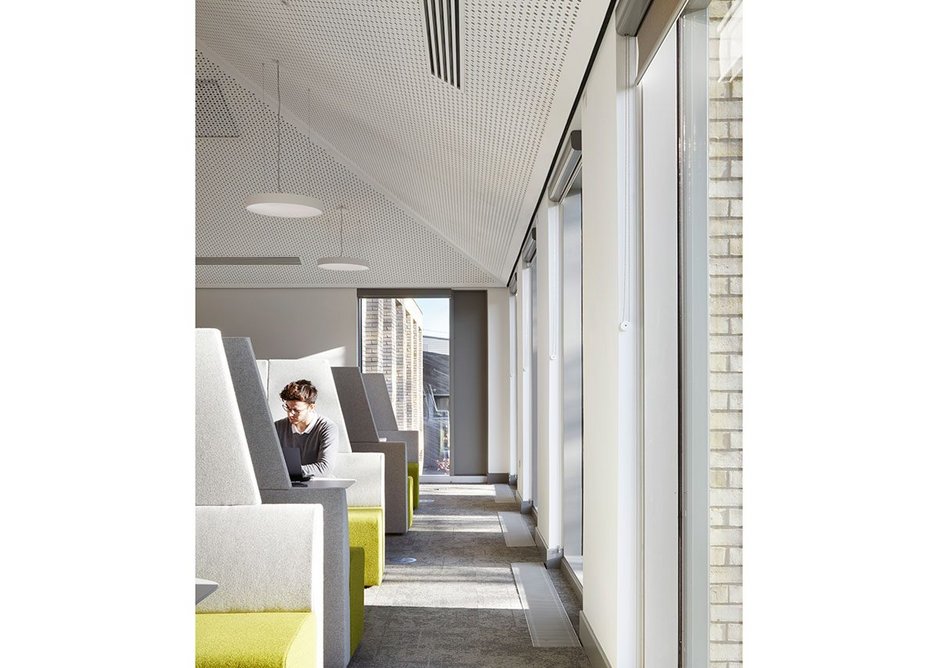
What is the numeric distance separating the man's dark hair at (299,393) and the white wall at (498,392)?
5643 mm

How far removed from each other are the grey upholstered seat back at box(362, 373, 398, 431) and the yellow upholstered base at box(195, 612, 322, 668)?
5465 millimetres

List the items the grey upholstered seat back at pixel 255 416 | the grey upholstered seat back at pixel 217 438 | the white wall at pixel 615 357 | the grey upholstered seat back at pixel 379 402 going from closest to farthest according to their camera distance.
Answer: the grey upholstered seat back at pixel 217 438
the white wall at pixel 615 357
the grey upholstered seat back at pixel 255 416
the grey upholstered seat back at pixel 379 402

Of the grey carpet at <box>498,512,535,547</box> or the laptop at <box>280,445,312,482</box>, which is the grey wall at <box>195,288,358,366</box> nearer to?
the grey carpet at <box>498,512,535,547</box>

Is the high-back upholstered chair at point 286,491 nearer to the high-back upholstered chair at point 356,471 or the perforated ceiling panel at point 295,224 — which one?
the high-back upholstered chair at point 356,471

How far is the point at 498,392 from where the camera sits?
10.4 m

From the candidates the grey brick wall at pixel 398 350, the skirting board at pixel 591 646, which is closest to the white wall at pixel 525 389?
the grey brick wall at pixel 398 350

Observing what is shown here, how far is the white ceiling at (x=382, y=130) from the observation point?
12.0 ft

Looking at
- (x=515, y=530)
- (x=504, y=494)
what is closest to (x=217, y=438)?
(x=515, y=530)

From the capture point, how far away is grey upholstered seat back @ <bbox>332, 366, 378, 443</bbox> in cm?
638

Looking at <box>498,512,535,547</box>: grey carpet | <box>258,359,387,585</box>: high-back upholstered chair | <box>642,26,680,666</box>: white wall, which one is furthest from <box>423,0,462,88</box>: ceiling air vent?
<box>498,512,535,547</box>: grey carpet
